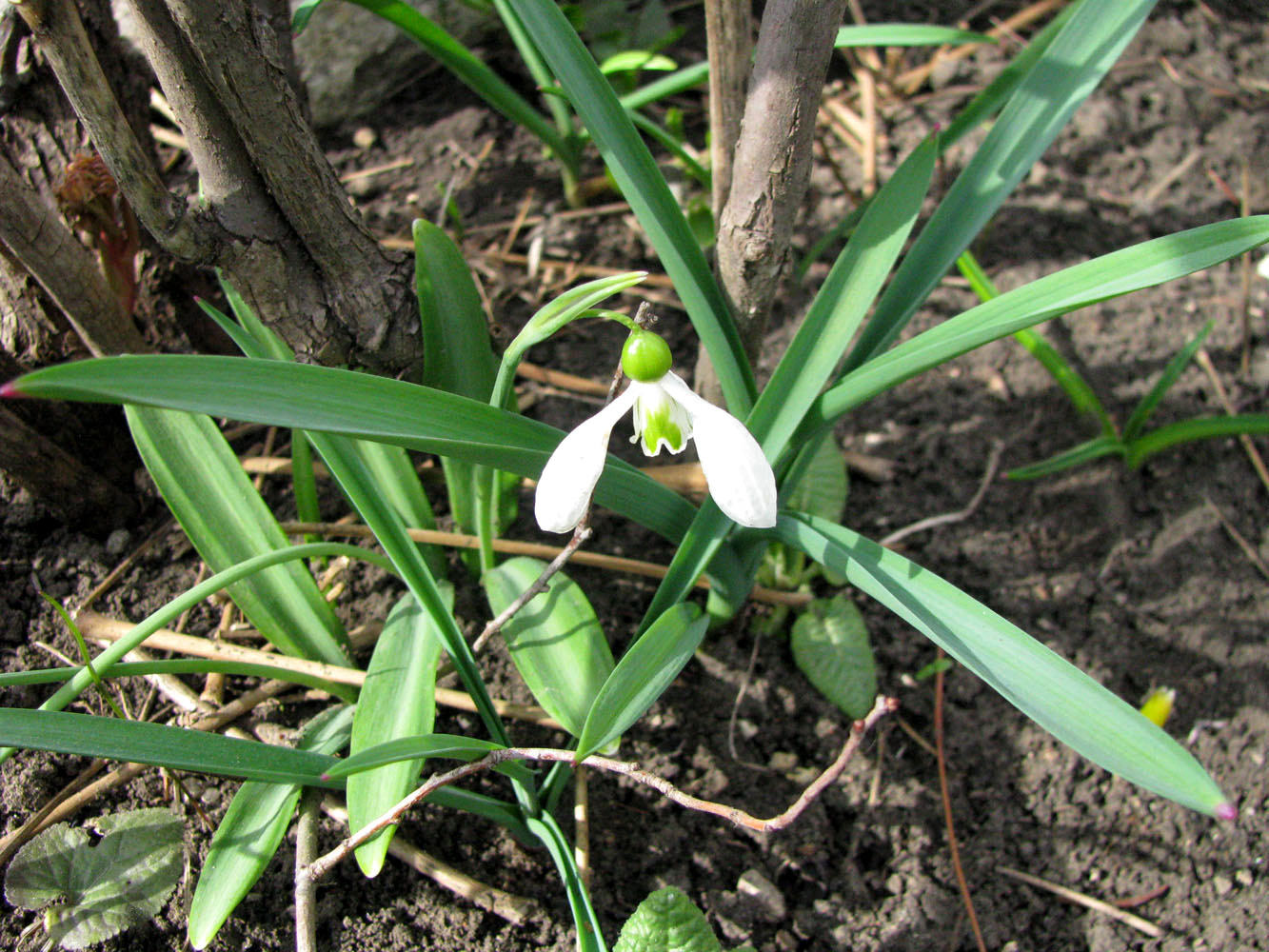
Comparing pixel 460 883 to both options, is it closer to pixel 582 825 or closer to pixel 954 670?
pixel 582 825

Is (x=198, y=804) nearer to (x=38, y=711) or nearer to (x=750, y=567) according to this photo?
(x=38, y=711)

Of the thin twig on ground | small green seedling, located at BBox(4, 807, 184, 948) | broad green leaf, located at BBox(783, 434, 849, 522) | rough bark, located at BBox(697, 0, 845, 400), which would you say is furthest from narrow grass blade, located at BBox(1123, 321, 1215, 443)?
small green seedling, located at BBox(4, 807, 184, 948)

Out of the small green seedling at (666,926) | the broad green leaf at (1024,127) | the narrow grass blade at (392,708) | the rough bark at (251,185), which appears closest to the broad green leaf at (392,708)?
the narrow grass blade at (392,708)

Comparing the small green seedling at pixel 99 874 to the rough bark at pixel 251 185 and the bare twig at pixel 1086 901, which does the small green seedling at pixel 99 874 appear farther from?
the bare twig at pixel 1086 901

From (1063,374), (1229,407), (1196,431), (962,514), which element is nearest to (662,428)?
(962,514)

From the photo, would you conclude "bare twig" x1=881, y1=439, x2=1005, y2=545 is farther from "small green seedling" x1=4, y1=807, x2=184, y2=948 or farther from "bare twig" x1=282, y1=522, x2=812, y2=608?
"small green seedling" x1=4, y1=807, x2=184, y2=948

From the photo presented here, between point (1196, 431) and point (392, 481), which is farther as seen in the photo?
point (1196, 431)

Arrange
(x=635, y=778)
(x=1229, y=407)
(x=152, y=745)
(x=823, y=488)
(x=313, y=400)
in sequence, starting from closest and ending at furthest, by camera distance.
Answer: (x=313, y=400), (x=152, y=745), (x=635, y=778), (x=823, y=488), (x=1229, y=407)
